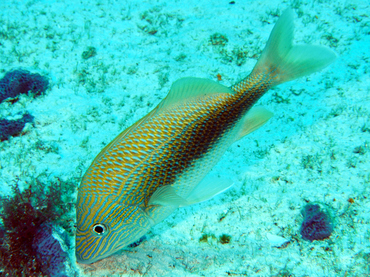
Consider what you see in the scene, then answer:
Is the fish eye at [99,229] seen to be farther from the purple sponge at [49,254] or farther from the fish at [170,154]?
the purple sponge at [49,254]

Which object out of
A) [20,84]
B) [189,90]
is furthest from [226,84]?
[20,84]

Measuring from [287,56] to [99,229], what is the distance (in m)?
2.66

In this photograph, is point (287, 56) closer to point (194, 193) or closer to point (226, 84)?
point (194, 193)

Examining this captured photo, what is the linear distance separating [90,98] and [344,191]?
491 cm

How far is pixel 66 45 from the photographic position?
5.87m

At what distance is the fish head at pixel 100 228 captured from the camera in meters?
1.99

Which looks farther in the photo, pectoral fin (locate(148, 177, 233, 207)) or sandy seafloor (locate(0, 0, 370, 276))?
sandy seafloor (locate(0, 0, 370, 276))

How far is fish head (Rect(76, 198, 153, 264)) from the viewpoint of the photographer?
1992 millimetres

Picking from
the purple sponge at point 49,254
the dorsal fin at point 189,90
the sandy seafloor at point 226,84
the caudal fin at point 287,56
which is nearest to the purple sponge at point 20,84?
the sandy seafloor at point 226,84

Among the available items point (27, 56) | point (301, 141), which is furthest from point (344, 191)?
point (27, 56)

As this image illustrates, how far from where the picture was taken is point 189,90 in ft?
7.94

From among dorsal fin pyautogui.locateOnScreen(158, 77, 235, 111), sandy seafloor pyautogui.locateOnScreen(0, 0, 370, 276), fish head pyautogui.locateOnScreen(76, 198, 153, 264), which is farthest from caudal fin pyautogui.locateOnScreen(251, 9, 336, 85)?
fish head pyautogui.locateOnScreen(76, 198, 153, 264)

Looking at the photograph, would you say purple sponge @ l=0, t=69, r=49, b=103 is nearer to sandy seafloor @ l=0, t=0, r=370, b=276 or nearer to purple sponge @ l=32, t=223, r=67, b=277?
sandy seafloor @ l=0, t=0, r=370, b=276

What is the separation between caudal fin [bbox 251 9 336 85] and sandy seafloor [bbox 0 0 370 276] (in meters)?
1.85
